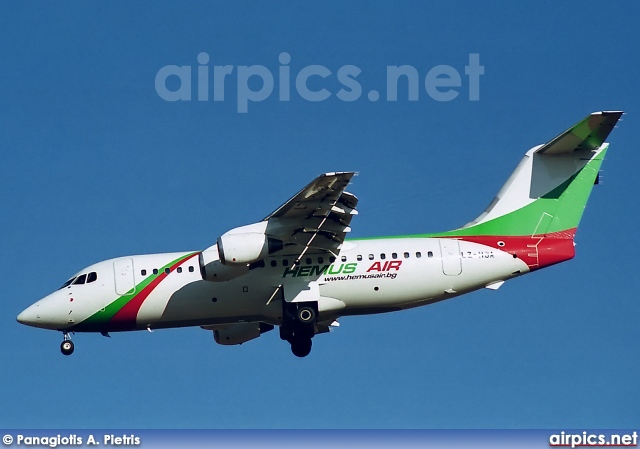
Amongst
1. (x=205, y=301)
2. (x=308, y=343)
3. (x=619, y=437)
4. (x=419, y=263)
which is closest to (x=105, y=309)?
(x=205, y=301)

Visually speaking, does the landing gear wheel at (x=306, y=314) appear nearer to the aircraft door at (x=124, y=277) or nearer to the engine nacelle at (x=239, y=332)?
the engine nacelle at (x=239, y=332)

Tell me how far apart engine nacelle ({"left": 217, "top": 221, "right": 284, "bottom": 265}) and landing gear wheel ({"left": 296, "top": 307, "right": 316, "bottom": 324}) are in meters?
1.62

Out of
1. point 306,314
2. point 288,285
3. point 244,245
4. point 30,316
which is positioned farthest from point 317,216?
point 30,316

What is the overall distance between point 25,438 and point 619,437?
10408 millimetres

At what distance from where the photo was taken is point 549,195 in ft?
89.9

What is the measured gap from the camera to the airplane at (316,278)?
85.9ft

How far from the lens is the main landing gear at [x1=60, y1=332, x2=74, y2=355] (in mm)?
27062

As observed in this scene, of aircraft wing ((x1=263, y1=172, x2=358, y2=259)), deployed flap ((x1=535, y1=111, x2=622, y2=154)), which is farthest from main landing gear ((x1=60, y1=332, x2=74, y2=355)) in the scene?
deployed flap ((x1=535, y1=111, x2=622, y2=154))

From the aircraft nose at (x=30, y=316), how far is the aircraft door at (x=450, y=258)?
8340mm

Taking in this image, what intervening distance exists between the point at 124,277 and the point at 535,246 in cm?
837

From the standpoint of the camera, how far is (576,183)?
27359 millimetres

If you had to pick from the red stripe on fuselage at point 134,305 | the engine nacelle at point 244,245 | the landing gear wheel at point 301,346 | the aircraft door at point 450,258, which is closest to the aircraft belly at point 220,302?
the red stripe on fuselage at point 134,305

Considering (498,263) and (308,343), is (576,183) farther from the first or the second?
(308,343)

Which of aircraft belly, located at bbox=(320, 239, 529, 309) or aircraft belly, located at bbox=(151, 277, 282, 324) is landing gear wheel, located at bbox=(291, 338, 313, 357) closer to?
aircraft belly, located at bbox=(151, 277, 282, 324)
